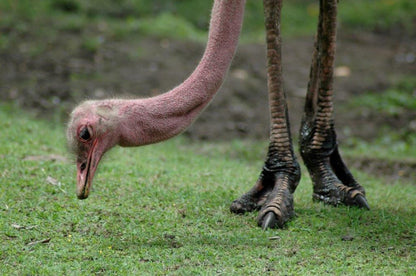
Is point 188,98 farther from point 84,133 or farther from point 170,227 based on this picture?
point 170,227

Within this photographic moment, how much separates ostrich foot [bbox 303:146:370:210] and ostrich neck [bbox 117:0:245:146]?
1463 millimetres

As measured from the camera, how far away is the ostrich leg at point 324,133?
5.16 metres

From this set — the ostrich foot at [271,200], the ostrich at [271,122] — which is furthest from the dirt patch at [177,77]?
the ostrich foot at [271,200]

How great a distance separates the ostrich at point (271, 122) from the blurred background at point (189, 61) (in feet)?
10.1

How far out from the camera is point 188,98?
163 inches

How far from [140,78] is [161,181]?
4.30 m

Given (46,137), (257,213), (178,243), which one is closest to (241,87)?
(46,137)

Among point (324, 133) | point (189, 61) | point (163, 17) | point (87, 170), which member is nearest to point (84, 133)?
point (87, 170)

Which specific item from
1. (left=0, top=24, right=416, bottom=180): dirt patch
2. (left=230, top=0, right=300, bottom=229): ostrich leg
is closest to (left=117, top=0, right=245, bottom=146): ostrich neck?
(left=230, top=0, right=300, bottom=229): ostrich leg

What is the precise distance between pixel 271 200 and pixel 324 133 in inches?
36.3

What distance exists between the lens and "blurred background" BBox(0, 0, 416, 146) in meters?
9.00

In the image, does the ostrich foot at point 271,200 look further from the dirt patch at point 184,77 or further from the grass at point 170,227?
the dirt patch at point 184,77

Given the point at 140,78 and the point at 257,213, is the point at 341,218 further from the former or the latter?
the point at 140,78

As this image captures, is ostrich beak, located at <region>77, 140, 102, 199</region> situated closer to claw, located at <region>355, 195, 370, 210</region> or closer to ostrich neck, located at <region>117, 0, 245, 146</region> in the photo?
ostrich neck, located at <region>117, 0, 245, 146</region>
